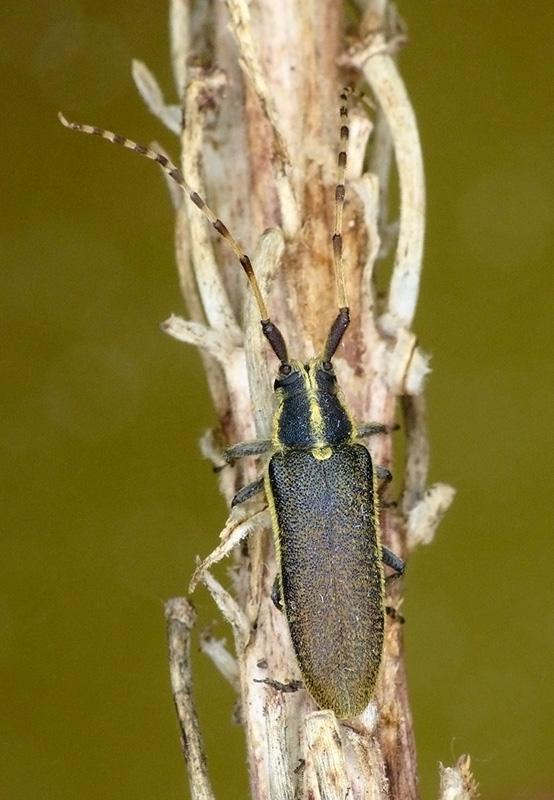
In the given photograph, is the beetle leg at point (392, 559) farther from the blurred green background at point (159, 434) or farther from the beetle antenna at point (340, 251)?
the blurred green background at point (159, 434)

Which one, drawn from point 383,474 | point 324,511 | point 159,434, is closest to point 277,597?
point 324,511

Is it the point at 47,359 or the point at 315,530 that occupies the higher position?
the point at 47,359

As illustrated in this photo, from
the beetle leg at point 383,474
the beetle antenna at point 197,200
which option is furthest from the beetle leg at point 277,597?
the beetle antenna at point 197,200

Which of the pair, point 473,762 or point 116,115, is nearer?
point 473,762

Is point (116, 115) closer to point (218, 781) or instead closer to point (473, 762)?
point (218, 781)

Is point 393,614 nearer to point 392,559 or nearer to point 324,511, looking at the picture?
point 392,559

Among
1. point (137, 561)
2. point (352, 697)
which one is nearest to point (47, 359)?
point (137, 561)

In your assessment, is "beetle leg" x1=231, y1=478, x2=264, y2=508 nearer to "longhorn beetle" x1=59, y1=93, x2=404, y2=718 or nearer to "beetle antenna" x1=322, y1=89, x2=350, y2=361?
"longhorn beetle" x1=59, y1=93, x2=404, y2=718
